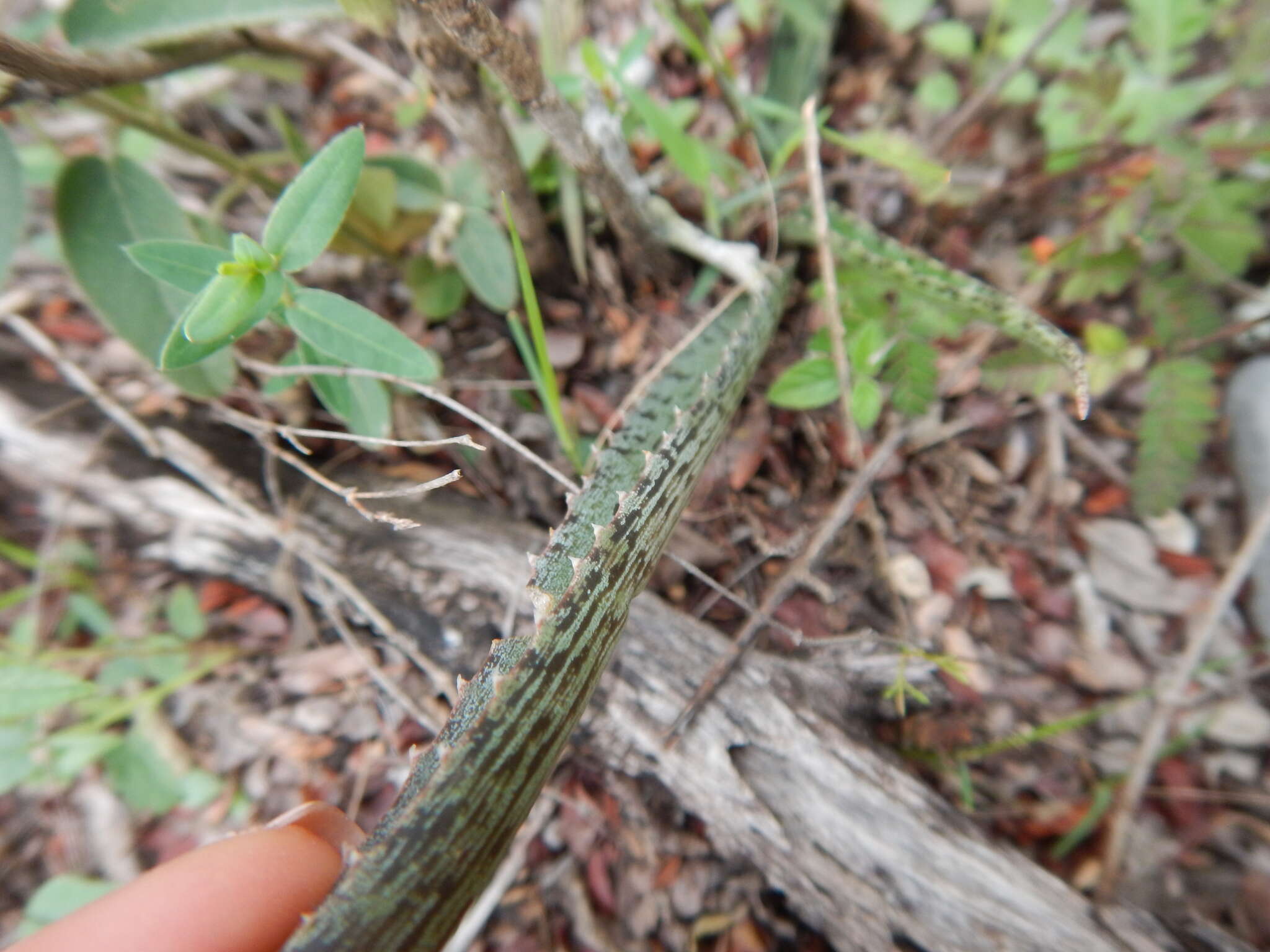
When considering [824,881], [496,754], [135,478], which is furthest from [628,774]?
[135,478]

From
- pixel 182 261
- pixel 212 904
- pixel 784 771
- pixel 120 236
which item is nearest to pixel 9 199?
pixel 120 236

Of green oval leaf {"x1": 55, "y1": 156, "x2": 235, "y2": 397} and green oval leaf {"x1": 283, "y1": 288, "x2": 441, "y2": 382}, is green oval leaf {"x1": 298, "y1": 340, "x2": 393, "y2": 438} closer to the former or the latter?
green oval leaf {"x1": 283, "y1": 288, "x2": 441, "y2": 382}

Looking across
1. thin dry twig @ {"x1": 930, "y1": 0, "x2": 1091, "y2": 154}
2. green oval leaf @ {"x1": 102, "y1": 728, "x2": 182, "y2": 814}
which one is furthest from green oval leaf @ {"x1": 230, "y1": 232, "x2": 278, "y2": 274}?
thin dry twig @ {"x1": 930, "y1": 0, "x2": 1091, "y2": 154}

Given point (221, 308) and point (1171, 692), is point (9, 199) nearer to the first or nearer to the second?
point (221, 308)

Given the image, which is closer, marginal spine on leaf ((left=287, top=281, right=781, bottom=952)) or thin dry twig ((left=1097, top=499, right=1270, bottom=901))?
marginal spine on leaf ((left=287, top=281, right=781, bottom=952))

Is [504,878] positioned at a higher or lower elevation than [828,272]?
lower

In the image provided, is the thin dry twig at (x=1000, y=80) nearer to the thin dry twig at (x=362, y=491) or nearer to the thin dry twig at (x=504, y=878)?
the thin dry twig at (x=362, y=491)
